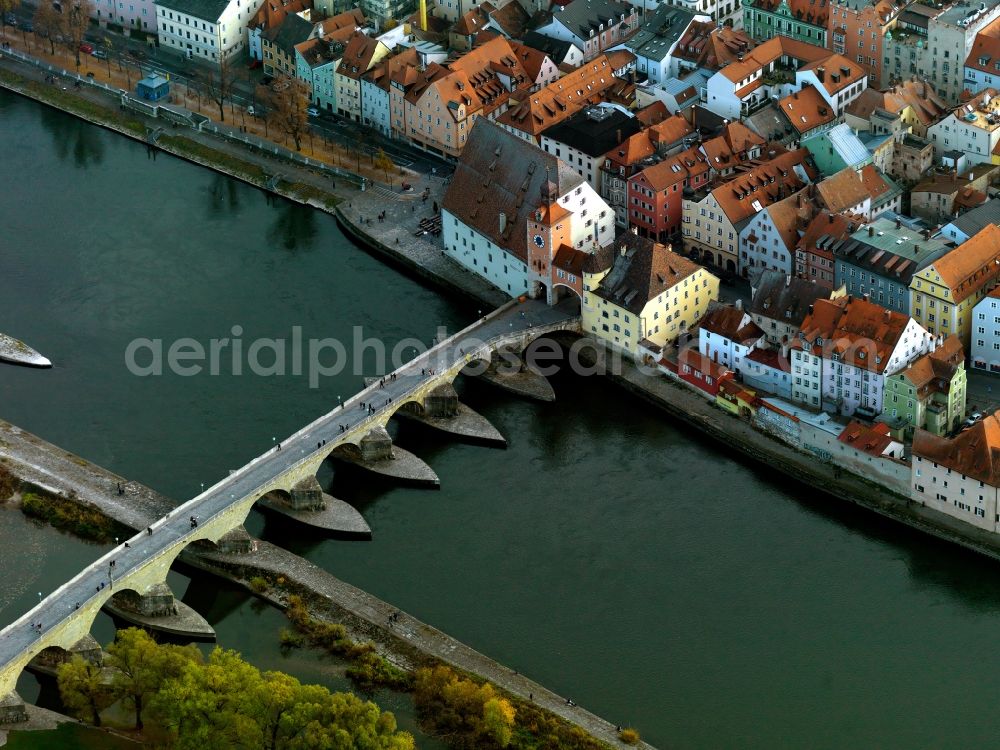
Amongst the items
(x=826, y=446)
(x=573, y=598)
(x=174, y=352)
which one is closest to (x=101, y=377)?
(x=174, y=352)

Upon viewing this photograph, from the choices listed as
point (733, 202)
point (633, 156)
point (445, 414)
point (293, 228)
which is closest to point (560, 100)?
point (633, 156)

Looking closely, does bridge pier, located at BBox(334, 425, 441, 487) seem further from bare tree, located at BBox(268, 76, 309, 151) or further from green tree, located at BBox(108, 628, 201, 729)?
bare tree, located at BBox(268, 76, 309, 151)

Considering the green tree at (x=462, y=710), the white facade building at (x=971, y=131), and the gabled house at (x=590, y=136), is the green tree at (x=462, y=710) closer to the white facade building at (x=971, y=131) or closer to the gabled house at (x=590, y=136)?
the gabled house at (x=590, y=136)

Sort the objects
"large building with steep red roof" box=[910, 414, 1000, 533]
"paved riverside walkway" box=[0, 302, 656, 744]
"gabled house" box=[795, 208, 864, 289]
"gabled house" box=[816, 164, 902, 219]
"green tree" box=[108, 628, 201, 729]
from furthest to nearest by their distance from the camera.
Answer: "gabled house" box=[816, 164, 902, 219], "gabled house" box=[795, 208, 864, 289], "large building with steep red roof" box=[910, 414, 1000, 533], "paved riverside walkway" box=[0, 302, 656, 744], "green tree" box=[108, 628, 201, 729]

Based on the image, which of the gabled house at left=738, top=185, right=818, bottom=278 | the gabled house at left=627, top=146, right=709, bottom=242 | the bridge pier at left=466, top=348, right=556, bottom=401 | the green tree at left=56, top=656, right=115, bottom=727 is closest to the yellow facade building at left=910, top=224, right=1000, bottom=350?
the gabled house at left=738, top=185, right=818, bottom=278

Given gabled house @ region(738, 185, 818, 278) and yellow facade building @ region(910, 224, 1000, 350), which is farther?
gabled house @ region(738, 185, 818, 278)

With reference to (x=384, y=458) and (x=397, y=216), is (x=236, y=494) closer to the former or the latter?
(x=384, y=458)

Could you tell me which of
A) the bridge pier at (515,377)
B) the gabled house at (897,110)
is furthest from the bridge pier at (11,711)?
the gabled house at (897,110)
